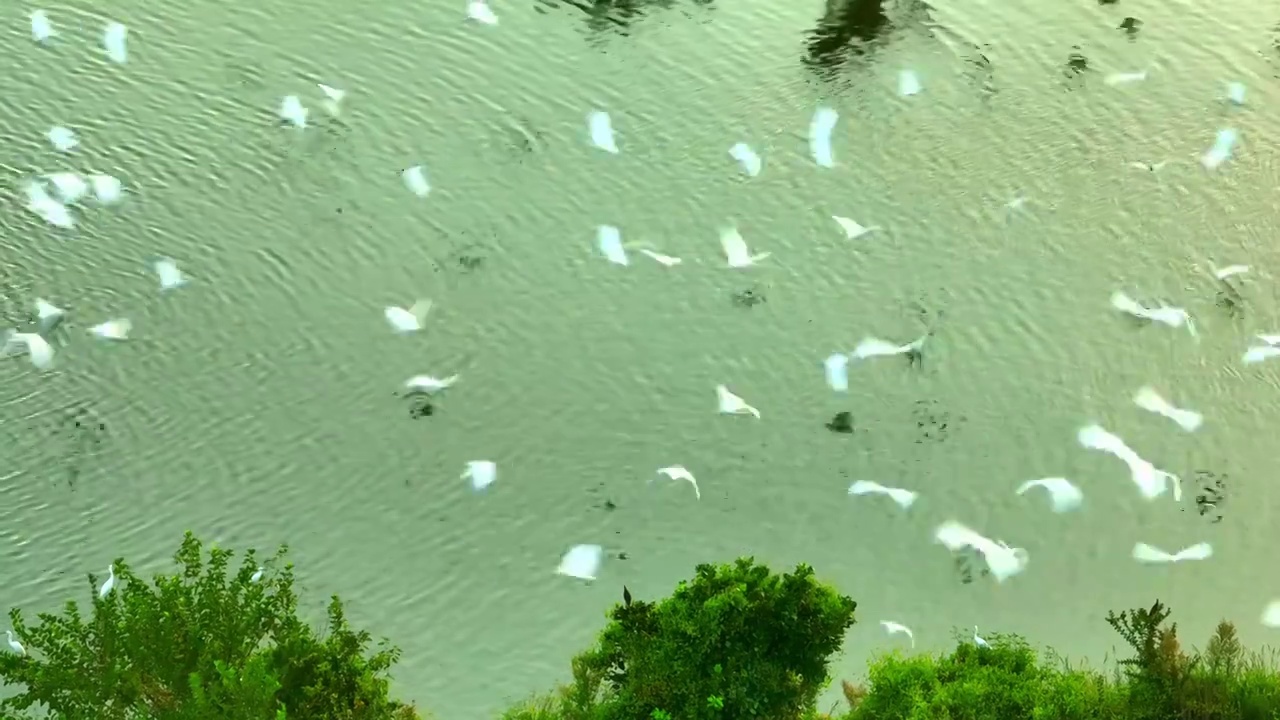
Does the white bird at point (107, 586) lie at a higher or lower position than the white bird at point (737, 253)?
lower

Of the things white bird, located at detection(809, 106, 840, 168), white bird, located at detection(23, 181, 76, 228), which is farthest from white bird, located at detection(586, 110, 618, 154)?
white bird, located at detection(23, 181, 76, 228)

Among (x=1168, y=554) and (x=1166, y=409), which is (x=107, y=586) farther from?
(x=1166, y=409)

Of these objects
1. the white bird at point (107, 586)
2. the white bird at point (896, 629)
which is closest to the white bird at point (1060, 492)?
the white bird at point (896, 629)

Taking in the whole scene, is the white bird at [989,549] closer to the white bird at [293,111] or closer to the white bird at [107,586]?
the white bird at [107,586]

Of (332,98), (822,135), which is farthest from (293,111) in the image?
(822,135)

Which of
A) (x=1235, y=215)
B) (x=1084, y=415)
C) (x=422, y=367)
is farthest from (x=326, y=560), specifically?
(x=1235, y=215)
